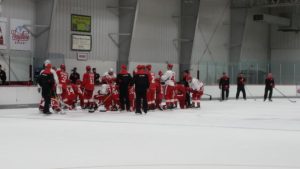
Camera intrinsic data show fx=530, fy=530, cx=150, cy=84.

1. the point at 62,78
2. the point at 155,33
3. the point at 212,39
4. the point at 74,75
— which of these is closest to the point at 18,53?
the point at 74,75

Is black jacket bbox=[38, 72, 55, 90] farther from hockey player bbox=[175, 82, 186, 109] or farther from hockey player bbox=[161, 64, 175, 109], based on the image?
hockey player bbox=[175, 82, 186, 109]

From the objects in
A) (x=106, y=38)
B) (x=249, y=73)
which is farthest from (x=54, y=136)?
(x=249, y=73)

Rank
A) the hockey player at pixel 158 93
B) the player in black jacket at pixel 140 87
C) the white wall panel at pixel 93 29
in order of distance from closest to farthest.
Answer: the player in black jacket at pixel 140 87, the hockey player at pixel 158 93, the white wall panel at pixel 93 29

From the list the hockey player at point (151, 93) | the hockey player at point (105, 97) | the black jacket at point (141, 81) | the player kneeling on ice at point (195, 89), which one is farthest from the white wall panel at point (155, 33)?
the black jacket at point (141, 81)

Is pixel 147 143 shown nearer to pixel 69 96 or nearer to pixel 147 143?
pixel 147 143

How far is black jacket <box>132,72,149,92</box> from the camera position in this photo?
1738cm

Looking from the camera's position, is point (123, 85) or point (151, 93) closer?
point (123, 85)

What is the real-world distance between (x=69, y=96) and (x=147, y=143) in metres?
9.25

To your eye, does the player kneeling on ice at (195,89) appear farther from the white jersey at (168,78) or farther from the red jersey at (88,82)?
the red jersey at (88,82)

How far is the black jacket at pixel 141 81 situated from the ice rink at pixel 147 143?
245 cm

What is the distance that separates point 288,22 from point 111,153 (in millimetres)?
32937

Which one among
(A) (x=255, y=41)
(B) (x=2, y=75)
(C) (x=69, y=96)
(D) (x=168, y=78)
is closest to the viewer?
(C) (x=69, y=96)

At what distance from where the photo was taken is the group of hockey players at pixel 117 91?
17219 millimetres

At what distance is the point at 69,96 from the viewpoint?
18.5m
